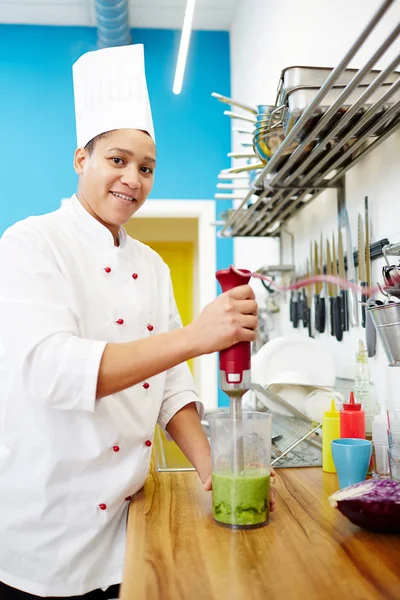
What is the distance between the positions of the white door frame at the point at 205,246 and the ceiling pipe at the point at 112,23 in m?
0.96

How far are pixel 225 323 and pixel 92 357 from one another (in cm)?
21

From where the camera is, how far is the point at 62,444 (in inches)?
42.9

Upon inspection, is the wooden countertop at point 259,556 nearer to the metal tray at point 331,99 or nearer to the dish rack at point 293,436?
the dish rack at point 293,436

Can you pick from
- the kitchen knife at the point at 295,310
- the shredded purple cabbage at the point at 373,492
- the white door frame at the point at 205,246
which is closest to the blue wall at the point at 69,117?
the white door frame at the point at 205,246

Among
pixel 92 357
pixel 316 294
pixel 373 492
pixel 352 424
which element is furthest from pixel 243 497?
pixel 316 294

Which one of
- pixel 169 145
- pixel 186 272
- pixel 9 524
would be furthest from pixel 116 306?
pixel 186 272

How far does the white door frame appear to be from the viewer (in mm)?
3609

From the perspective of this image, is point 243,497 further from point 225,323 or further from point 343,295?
point 343,295

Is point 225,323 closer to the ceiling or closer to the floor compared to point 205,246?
closer to the floor

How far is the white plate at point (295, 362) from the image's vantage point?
174 cm

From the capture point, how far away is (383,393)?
4.95ft

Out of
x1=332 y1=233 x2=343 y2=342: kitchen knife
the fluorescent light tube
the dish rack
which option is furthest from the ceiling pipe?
the dish rack

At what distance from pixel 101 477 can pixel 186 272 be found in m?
5.55

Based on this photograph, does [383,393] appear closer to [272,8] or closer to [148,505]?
[148,505]
